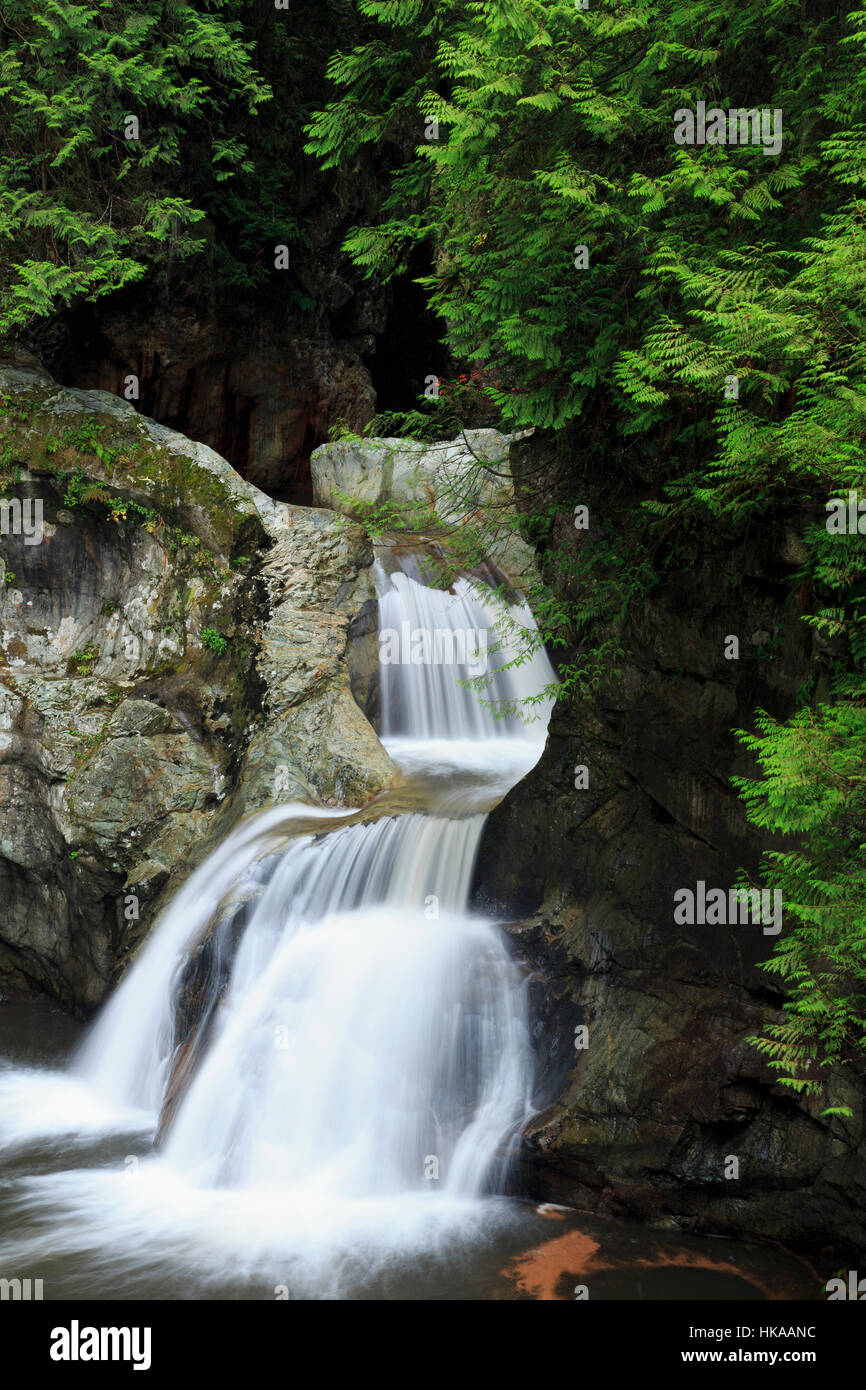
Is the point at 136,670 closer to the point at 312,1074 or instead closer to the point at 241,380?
the point at 312,1074

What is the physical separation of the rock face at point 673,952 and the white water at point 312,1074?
1.56 ft

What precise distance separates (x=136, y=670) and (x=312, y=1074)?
16.8ft

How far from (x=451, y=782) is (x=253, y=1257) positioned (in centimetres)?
468

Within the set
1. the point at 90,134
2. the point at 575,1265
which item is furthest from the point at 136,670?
the point at 575,1265

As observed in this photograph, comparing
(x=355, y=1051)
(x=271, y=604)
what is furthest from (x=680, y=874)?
(x=271, y=604)

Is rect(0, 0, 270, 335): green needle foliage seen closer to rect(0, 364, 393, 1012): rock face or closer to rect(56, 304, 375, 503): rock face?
rect(0, 364, 393, 1012): rock face

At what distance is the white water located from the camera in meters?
6.23

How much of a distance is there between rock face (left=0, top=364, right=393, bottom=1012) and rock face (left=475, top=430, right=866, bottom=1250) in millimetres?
2710

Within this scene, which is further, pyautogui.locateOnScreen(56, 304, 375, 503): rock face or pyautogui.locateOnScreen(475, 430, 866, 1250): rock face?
pyautogui.locateOnScreen(56, 304, 375, 503): rock face

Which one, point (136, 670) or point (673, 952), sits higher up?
point (136, 670)

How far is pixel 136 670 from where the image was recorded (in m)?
10.6

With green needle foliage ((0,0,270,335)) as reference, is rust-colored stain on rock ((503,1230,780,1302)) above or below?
below

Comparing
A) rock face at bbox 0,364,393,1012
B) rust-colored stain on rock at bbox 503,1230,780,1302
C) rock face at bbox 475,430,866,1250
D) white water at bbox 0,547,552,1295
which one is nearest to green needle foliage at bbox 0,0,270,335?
rock face at bbox 0,364,393,1012

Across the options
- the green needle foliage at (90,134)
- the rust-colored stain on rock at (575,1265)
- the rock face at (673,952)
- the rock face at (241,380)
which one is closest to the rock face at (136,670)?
the green needle foliage at (90,134)
